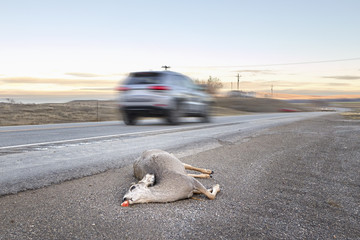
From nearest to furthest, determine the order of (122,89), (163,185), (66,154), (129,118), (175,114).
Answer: (163,185)
(66,154)
(122,89)
(175,114)
(129,118)

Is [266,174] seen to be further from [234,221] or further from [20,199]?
[20,199]

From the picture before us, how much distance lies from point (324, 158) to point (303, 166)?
1059 millimetres

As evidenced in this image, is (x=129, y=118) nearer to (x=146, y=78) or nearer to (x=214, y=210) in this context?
(x=146, y=78)

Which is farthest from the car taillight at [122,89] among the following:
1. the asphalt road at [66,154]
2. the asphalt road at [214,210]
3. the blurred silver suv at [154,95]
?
the asphalt road at [214,210]

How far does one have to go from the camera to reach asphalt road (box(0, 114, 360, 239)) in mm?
3025

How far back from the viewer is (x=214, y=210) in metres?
3.61

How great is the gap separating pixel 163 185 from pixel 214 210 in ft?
2.06

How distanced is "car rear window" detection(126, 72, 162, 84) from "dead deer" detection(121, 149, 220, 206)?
9.03 m

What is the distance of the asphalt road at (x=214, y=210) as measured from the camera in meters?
3.03

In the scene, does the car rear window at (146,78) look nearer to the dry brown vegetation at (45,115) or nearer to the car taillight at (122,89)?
the car taillight at (122,89)

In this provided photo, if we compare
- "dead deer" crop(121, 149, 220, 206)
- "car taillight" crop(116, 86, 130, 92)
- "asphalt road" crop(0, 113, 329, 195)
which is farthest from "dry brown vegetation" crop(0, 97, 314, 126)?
"dead deer" crop(121, 149, 220, 206)

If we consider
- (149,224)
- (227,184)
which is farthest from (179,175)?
(227,184)

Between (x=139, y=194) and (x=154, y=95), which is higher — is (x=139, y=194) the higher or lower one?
the lower one

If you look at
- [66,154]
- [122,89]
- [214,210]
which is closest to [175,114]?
[122,89]
